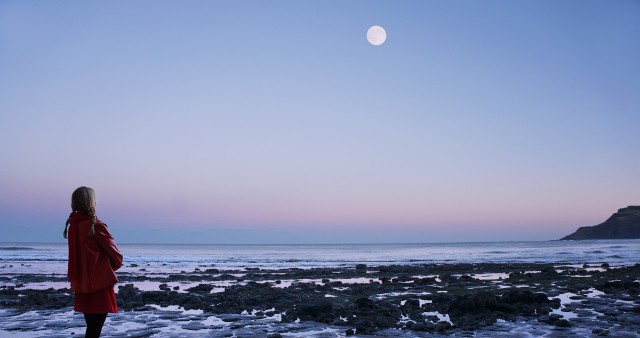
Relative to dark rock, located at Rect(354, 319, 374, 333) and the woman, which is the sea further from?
the woman

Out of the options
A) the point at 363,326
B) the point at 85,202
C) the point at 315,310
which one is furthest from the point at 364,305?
the point at 85,202

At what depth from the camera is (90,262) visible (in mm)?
6633

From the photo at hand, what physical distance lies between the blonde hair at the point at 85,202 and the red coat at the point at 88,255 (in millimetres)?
70

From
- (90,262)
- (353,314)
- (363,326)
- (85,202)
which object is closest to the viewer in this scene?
(85,202)

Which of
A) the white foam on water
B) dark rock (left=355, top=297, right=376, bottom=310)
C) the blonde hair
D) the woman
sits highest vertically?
the blonde hair

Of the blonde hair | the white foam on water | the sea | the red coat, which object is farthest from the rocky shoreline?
the sea

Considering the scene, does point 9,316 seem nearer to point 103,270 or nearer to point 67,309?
point 67,309

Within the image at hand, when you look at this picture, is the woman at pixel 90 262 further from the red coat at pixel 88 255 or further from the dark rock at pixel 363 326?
the dark rock at pixel 363 326

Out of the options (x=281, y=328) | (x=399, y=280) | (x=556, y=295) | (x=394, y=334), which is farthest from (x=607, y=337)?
(x=399, y=280)

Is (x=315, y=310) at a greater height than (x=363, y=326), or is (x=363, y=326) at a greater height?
(x=315, y=310)

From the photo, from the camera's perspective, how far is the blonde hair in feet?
21.2

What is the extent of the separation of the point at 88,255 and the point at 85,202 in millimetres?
752

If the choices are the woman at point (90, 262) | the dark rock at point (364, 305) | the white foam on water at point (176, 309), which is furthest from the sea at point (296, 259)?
the woman at point (90, 262)

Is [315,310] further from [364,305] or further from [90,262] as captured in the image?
[90,262]
